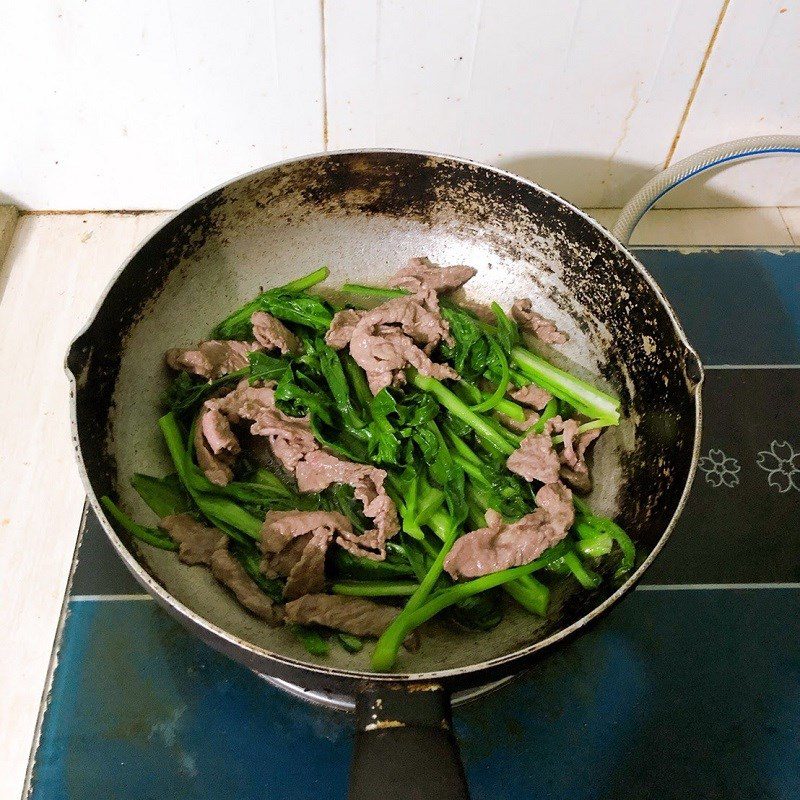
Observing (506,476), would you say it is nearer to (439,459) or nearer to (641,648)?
(439,459)

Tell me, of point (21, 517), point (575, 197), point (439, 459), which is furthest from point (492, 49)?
point (21, 517)

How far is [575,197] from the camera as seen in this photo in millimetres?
1827

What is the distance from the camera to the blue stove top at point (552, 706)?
3.47 ft

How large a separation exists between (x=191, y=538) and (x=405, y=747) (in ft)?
1.53

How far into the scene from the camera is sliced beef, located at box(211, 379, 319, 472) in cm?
117

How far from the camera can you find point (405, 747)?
2.38ft

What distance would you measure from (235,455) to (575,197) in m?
1.15

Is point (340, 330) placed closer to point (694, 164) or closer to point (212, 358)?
point (212, 358)

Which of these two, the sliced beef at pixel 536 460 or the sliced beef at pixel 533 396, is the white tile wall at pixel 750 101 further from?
the sliced beef at pixel 536 460

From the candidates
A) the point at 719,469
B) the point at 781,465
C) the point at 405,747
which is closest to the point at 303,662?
the point at 405,747

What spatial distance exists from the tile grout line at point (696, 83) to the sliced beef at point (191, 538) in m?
1.39

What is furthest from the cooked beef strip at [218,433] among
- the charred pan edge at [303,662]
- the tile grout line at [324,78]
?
the tile grout line at [324,78]

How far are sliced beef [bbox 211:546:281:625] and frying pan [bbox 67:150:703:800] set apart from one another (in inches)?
0.6

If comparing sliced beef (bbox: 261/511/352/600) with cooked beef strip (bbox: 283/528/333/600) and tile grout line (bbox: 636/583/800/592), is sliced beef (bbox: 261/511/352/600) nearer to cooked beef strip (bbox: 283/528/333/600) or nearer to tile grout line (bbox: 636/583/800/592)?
cooked beef strip (bbox: 283/528/333/600)
